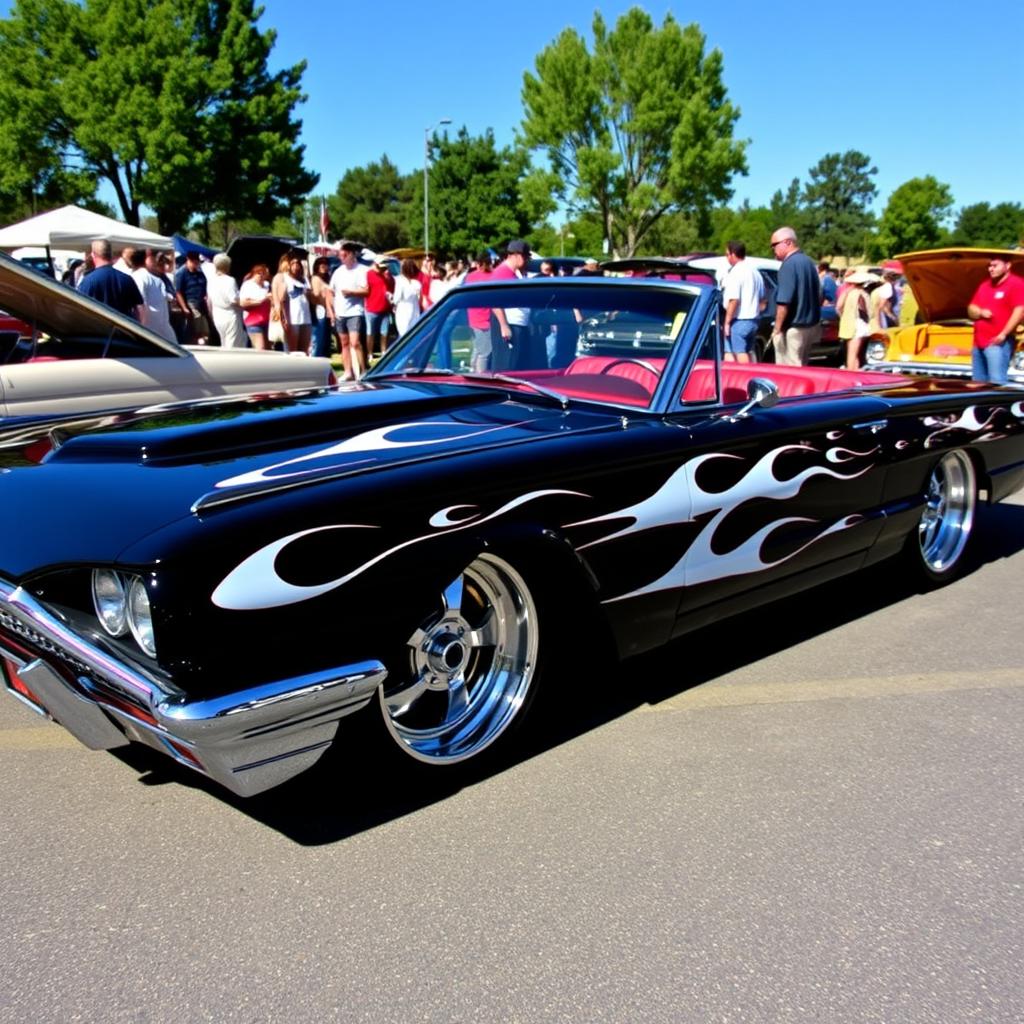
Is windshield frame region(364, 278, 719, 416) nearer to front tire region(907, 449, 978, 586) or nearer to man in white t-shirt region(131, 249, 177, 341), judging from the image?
front tire region(907, 449, 978, 586)

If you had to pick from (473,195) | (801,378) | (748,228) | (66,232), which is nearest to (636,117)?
(473,195)

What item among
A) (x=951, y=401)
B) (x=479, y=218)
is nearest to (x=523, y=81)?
(x=479, y=218)

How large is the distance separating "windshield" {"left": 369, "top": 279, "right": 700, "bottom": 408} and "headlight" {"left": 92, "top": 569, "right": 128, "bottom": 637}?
1.66 m

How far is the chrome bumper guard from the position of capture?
2.03 m

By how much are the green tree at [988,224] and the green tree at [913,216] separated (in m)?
5.04

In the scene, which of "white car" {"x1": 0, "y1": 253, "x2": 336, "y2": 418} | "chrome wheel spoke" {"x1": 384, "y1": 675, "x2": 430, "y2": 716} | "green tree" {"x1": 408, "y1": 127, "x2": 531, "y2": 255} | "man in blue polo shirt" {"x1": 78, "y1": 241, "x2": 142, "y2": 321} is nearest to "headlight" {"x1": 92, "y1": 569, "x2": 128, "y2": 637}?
"chrome wheel spoke" {"x1": 384, "y1": 675, "x2": 430, "y2": 716}

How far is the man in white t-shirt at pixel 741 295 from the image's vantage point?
918cm

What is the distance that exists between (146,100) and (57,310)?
33.1 m

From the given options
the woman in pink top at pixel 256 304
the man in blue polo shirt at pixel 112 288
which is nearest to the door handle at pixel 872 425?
the man in blue polo shirt at pixel 112 288

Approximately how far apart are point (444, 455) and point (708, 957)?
1.40m

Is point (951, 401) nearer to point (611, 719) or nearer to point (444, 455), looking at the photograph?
point (611, 719)

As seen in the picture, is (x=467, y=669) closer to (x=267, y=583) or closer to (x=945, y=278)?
(x=267, y=583)

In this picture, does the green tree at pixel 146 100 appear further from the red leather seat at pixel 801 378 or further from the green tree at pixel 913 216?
the green tree at pixel 913 216

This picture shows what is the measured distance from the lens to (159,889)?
7.31ft
